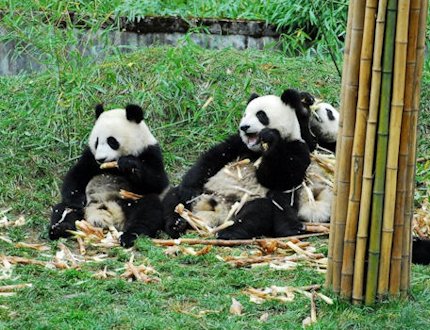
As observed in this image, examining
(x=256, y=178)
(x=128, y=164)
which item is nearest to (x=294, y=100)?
(x=256, y=178)

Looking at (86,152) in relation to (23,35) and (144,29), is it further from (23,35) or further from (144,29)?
(144,29)

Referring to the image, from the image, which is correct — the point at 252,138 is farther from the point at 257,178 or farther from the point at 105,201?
the point at 105,201

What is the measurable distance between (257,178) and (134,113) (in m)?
1.13

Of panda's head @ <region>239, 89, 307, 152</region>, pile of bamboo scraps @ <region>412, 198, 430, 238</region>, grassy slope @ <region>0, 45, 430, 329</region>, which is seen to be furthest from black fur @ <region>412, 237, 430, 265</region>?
panda's head @ <region>239, 89, 307, 152</region>

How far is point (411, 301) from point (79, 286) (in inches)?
74.6

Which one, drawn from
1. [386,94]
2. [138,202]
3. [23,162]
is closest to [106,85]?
[23,162]

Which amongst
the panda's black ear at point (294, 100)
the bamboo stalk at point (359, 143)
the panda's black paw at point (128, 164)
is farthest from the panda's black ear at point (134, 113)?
the bamboo stalk at point (359, 143)

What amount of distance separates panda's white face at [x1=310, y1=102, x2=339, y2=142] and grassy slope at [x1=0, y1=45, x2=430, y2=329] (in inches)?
45.5

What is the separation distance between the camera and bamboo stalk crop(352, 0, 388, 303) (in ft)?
14.8

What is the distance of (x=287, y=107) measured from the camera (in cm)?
723

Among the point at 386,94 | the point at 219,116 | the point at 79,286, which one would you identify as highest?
the point at 386,94

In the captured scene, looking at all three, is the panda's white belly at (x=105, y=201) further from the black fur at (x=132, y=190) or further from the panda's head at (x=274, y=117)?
the panda's head at (x=274, y=117)

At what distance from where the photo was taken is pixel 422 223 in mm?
6766

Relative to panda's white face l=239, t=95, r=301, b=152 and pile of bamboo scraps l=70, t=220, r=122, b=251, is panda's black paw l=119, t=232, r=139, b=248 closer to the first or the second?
pile of bamboo scraps l=70, t=220, r=122, b=251
